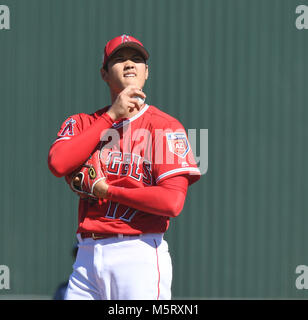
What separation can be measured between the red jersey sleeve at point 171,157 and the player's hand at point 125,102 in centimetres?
16

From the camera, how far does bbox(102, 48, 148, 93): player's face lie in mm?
2340

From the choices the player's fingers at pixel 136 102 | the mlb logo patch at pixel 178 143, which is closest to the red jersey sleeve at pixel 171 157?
the mlb logo patch at pixel 178 143

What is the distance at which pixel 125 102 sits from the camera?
2178 millimetres

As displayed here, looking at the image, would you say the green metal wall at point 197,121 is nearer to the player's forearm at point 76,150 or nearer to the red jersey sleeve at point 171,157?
the red jersey sleeve at point 171,157

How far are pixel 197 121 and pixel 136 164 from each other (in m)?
2.95

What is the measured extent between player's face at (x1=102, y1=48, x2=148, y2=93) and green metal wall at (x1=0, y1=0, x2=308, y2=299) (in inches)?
108

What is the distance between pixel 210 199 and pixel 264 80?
1307mm

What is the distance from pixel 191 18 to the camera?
515 cm

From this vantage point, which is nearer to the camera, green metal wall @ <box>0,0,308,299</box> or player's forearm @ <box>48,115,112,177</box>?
player's forearm @ <box>48,115,112,177</box>

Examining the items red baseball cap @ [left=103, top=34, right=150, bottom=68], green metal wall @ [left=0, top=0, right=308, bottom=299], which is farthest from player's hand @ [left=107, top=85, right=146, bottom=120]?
green metal wall @ [left=0, top=0, right=308, bottom=299]

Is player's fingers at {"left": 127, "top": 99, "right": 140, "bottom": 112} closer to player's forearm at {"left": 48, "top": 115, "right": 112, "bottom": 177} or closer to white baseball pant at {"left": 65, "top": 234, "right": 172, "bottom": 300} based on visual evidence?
player's forearm at {"left": 48, "top": 115, "right": 112, "bottom": 177}

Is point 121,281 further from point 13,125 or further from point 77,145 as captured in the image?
point 13,125

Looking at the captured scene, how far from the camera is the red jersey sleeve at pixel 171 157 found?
85.2 inches
